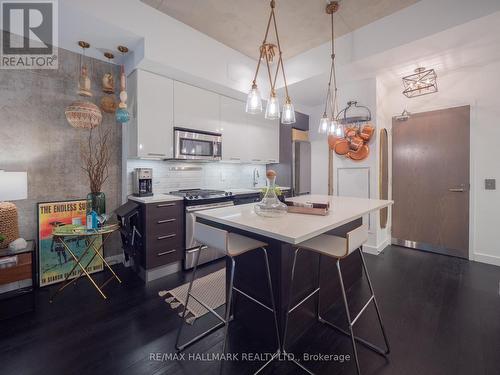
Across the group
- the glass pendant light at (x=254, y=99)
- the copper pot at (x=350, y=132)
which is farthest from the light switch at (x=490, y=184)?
the glass pendant light at (x=254, y=99)

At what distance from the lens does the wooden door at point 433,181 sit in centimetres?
321

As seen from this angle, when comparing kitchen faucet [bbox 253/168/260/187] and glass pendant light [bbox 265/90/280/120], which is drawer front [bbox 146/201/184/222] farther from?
kitchen faucet [bbox 253/168/260/187]

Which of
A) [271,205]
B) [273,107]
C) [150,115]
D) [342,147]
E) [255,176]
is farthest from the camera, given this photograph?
[255,176]

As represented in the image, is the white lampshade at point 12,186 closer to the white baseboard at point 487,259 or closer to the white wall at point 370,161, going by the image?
the white wall at point 370,161

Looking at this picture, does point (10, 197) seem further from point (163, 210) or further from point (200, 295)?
point (200, 295)

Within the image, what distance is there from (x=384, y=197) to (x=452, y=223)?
94 cm

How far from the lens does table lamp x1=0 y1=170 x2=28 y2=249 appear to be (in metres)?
1.86

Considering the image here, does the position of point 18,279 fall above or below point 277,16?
below

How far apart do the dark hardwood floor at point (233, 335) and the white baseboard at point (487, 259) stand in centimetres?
63

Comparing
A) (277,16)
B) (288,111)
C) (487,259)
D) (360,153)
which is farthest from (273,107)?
(487,259)

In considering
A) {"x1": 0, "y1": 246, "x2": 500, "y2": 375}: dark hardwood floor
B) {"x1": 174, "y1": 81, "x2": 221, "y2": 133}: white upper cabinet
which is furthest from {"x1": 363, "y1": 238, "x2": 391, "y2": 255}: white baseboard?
{"x1": 174, "y1": 81, "x2": 221, "y2": 133}: white upper cabinet

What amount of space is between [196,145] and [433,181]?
140 inches

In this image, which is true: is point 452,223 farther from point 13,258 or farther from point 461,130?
point 13,258

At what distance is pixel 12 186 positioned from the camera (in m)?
1.90
